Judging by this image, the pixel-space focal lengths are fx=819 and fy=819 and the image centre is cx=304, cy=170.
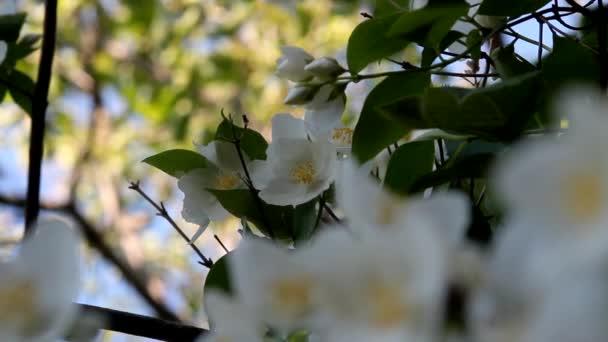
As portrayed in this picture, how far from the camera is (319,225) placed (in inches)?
22.6

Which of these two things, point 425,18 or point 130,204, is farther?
point 130,204

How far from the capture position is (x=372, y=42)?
0.57m

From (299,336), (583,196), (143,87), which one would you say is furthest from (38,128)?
(143,87)

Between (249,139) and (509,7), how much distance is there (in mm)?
208

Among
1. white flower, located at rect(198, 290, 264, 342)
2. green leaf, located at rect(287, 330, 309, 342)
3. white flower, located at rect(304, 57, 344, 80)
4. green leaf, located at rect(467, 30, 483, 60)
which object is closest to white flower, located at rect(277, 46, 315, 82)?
white flower, located at rect(304, 57, 344, 80)

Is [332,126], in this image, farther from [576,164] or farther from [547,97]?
[576,164]

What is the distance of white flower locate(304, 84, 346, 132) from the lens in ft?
1.91

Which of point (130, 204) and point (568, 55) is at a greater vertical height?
point (568, 55)

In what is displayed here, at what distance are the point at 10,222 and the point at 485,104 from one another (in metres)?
2.74

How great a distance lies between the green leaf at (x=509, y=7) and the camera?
543 millimetres

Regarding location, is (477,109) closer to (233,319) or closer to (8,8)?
(233,319)

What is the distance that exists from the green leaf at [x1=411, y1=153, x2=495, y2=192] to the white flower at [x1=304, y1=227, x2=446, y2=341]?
18cm

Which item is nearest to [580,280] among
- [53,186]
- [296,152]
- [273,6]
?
[296,152]

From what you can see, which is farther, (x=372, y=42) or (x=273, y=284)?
(x=372, y=42)
